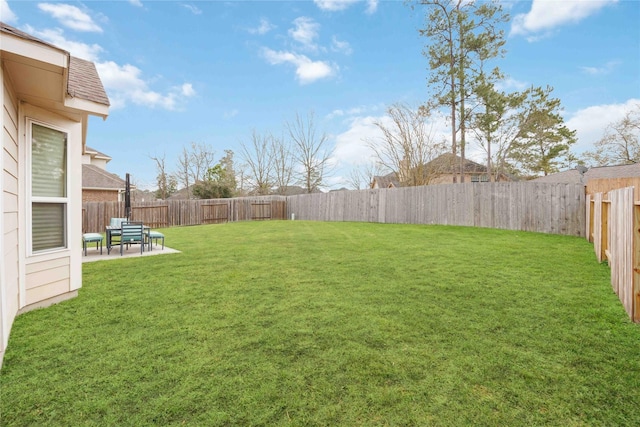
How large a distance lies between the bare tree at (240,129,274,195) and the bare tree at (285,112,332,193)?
242 cm

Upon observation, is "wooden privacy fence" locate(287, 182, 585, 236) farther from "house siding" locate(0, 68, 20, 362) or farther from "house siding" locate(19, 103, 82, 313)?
"house siding" locate(0, 68, 20, 362)

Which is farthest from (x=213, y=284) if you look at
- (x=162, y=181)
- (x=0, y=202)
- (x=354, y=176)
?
(x=162, y=181)

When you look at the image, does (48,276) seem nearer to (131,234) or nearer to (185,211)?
(131,234)

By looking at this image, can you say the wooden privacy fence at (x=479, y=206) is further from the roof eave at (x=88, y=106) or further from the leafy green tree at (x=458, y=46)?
the roof eave at (x=88, y=106)

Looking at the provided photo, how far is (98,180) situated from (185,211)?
20.1 ft

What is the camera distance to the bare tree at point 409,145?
17922 millimetres

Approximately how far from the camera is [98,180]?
18.7 meters

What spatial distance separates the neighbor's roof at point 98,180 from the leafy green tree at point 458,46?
1926 cm

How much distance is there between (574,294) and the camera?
3.61 m

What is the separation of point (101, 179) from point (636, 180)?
23.6 meters

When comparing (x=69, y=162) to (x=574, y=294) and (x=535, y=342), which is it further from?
(x=574, y=294)

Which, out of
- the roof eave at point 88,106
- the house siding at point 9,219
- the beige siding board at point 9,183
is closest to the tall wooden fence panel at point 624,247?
the house siding at point 9,219

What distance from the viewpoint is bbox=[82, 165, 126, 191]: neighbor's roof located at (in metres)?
18.3

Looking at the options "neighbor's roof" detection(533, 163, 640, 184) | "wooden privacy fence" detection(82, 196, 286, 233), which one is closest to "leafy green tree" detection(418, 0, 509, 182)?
"neighbor's roof" detection(533, 163, 640, 184)
